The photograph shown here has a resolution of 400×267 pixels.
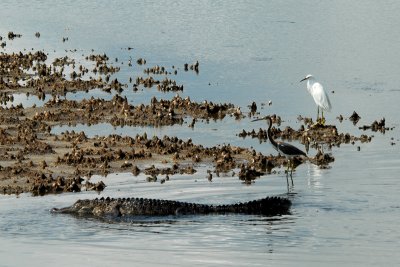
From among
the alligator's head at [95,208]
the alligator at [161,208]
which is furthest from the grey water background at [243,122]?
the alligator's head at [95,208]

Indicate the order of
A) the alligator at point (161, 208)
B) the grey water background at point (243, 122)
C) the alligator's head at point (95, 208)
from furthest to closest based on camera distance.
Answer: the alligator's head at point (95, 208), the alligator at point (161, 208), the grey water background at point (243, 122)

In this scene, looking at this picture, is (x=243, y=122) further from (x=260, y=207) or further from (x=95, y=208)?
(x=95, y=208)

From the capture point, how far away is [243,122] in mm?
33031

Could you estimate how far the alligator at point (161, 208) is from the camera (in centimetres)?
2173

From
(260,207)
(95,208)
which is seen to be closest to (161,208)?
(95,208)

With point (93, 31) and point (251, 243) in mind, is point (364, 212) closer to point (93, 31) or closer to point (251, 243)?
point (251, 243)

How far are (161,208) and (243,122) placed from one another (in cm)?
1168

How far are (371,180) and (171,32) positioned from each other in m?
31.8

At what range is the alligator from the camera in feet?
71.3

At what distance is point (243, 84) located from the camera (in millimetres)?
39531

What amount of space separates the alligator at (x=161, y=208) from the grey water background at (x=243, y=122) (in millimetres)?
285

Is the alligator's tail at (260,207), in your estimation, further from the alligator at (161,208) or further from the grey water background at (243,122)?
the grey water background at (243,122)

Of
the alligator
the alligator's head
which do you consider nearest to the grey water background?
the alligator

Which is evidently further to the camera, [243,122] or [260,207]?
[243,122]
